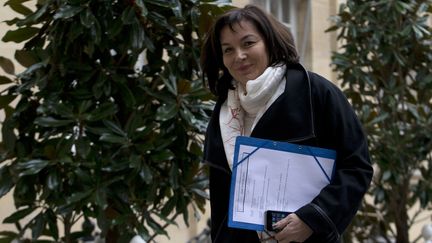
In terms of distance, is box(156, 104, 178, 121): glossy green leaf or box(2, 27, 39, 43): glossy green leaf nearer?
box(156, 104, 178, 121): glossy green leaf

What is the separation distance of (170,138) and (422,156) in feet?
12.1

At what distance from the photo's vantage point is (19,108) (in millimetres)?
3949

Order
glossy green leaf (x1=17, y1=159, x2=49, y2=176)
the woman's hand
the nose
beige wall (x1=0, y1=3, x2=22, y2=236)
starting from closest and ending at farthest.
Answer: the woman's hand
the nose
glossy green leaf (x1=17, y1=159, x2=49, y2=176)
beige wall (x1=0, y1=3, x2=22, y2=236)

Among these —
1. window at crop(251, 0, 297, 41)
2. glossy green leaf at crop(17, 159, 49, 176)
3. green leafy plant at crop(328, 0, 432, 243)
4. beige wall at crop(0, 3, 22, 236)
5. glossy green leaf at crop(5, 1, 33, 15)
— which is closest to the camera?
glossy green leaf at crop(17, 159, 49, 176)

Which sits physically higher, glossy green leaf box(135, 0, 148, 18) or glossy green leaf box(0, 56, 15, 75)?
glossy green leaf box(135, 0, 148, 18)

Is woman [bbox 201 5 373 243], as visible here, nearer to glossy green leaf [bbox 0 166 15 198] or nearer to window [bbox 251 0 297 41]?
glossy green leaf [bbox 0 166 15 198]

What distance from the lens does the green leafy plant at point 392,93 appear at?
661cm

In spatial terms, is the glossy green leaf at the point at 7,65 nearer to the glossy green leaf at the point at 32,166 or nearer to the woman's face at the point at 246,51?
the glossy green leaf at the point at 32,166

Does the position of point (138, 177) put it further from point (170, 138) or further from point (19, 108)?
point (19, 108)

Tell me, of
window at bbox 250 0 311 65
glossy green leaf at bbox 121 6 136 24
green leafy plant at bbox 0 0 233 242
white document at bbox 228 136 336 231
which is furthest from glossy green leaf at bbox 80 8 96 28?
window at bbox 250 0 311 65

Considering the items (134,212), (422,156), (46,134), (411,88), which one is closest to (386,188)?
(422,156)

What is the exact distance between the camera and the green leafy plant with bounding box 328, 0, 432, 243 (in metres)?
6.61

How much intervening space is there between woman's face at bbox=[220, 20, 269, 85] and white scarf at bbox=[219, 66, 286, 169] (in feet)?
0.21

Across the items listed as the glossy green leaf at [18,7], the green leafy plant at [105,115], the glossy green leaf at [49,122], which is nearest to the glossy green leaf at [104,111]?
the green leafy plant at [105,115]
